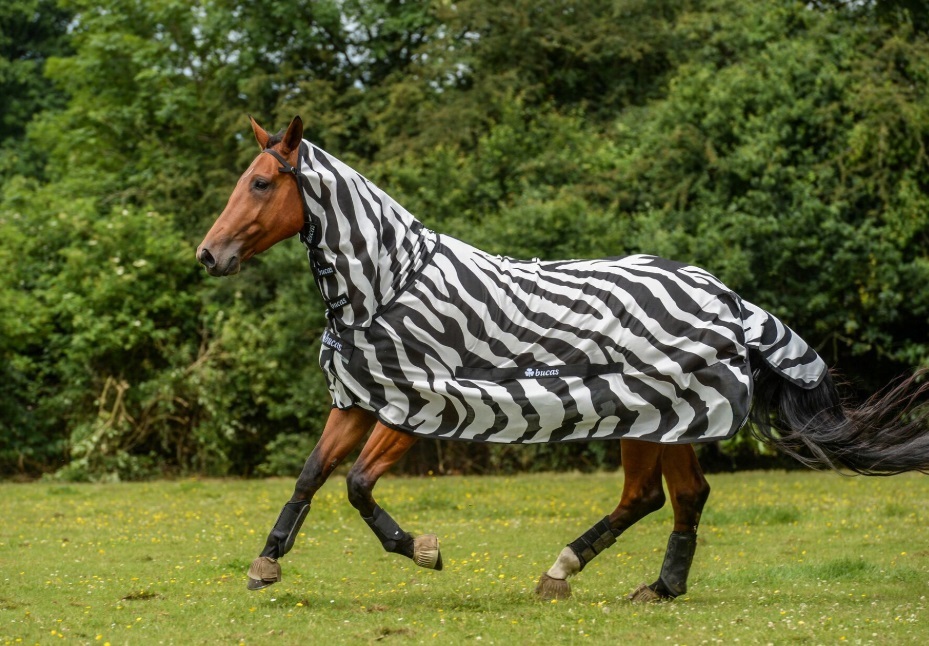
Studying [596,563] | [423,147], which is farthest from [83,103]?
[596,563]

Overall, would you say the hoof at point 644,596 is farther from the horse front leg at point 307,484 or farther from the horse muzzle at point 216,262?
the horse muzzle at point 216,262

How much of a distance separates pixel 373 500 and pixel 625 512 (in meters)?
1.62

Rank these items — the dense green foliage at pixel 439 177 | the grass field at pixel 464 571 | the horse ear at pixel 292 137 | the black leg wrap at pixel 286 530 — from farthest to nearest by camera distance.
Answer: the dense green foliage at pixel 439 177, the black leg wrap at pixel 286 530, the horse ear at pixel 292 137, the grass field at pixel 464 571

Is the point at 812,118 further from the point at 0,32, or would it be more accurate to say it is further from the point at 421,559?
the point at 0,32

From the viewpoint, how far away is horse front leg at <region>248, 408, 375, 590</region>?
633 cm

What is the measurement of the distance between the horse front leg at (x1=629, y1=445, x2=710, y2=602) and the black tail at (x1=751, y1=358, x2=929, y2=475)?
1.60ft

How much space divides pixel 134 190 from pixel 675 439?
681 inches

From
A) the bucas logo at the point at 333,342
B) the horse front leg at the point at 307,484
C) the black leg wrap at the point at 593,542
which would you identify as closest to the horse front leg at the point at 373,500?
the horse front leg at the point at 307,484

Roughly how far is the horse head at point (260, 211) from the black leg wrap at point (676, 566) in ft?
9.68

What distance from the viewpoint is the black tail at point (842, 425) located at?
6.64 metres

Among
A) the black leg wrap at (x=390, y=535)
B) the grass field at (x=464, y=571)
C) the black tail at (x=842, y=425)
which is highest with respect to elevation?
the black tail at (x=842, y=425)

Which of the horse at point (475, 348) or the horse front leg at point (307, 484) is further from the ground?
the horse at point (475, 348)

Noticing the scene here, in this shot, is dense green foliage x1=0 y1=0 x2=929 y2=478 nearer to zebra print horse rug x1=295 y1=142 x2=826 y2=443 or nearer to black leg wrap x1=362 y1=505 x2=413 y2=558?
zebra print horse rug x1=295 y1=142 x2=826 y2=443

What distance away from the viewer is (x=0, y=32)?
28500 millimetres
